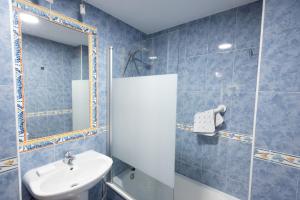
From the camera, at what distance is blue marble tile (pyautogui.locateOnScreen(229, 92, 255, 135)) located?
1487 millimetres

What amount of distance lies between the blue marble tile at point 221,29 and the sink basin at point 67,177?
1733 mm

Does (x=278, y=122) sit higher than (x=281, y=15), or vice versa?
(x=281, y=15)

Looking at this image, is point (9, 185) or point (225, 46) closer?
point (9, 185)

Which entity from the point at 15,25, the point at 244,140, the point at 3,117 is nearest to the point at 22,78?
the point at 15,25

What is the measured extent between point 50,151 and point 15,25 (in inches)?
40.0

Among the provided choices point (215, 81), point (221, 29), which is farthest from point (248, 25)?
point (215, 81)

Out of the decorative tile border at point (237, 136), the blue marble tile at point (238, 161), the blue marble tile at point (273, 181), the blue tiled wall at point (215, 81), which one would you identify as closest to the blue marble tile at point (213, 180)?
the blue tiled wall at point (215, 81)

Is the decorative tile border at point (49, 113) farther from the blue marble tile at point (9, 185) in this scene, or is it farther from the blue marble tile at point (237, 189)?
the blue marble tile at point (237, 189)

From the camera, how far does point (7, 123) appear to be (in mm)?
716

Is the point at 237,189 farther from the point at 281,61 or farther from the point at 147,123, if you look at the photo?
the point at 281,61

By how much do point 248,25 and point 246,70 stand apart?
1.50 ft

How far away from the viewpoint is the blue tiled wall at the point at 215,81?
4.84ft

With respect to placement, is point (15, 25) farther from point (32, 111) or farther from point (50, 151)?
point (50, 151)

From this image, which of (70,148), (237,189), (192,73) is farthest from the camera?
(192,73)
